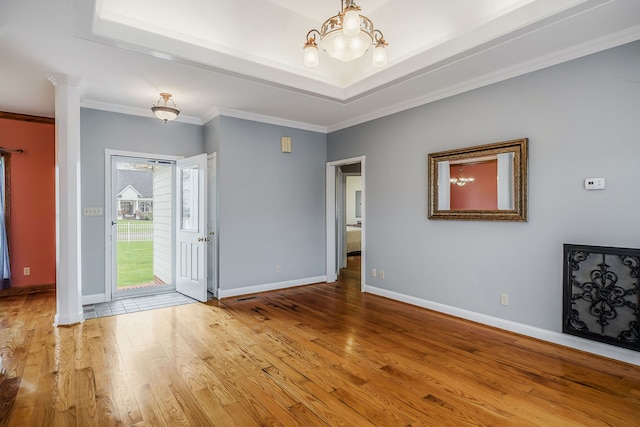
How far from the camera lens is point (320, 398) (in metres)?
2.22

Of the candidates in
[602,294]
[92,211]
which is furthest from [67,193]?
[602,294]

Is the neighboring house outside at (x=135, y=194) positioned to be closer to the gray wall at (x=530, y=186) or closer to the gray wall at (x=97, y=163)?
the gray wall at (x=97, y=163)

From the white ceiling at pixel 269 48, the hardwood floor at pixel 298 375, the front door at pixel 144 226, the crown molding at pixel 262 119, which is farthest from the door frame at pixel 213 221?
the hardwood floor at pixel 298 375

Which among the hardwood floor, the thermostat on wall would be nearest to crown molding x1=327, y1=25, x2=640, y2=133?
the thermostat on wall

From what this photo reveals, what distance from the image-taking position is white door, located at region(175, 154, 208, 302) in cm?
453

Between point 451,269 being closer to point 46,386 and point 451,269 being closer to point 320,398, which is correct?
point 320,398

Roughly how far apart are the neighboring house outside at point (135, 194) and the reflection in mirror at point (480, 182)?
448cm

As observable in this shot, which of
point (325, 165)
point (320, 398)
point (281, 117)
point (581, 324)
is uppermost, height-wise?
point (281, 117)

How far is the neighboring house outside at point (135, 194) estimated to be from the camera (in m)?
5.14

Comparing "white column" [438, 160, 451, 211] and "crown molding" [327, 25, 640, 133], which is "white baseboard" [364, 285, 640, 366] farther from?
"crown molding" [327, 25, 640, 133]

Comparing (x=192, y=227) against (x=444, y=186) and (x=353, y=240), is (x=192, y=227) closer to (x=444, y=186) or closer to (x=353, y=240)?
(x=444, y=186)

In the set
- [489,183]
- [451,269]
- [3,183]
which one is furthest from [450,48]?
[3,183]

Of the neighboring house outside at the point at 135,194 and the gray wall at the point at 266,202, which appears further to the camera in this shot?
the neighboring house outside at the point at 135,194

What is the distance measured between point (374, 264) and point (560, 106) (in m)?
2.92
